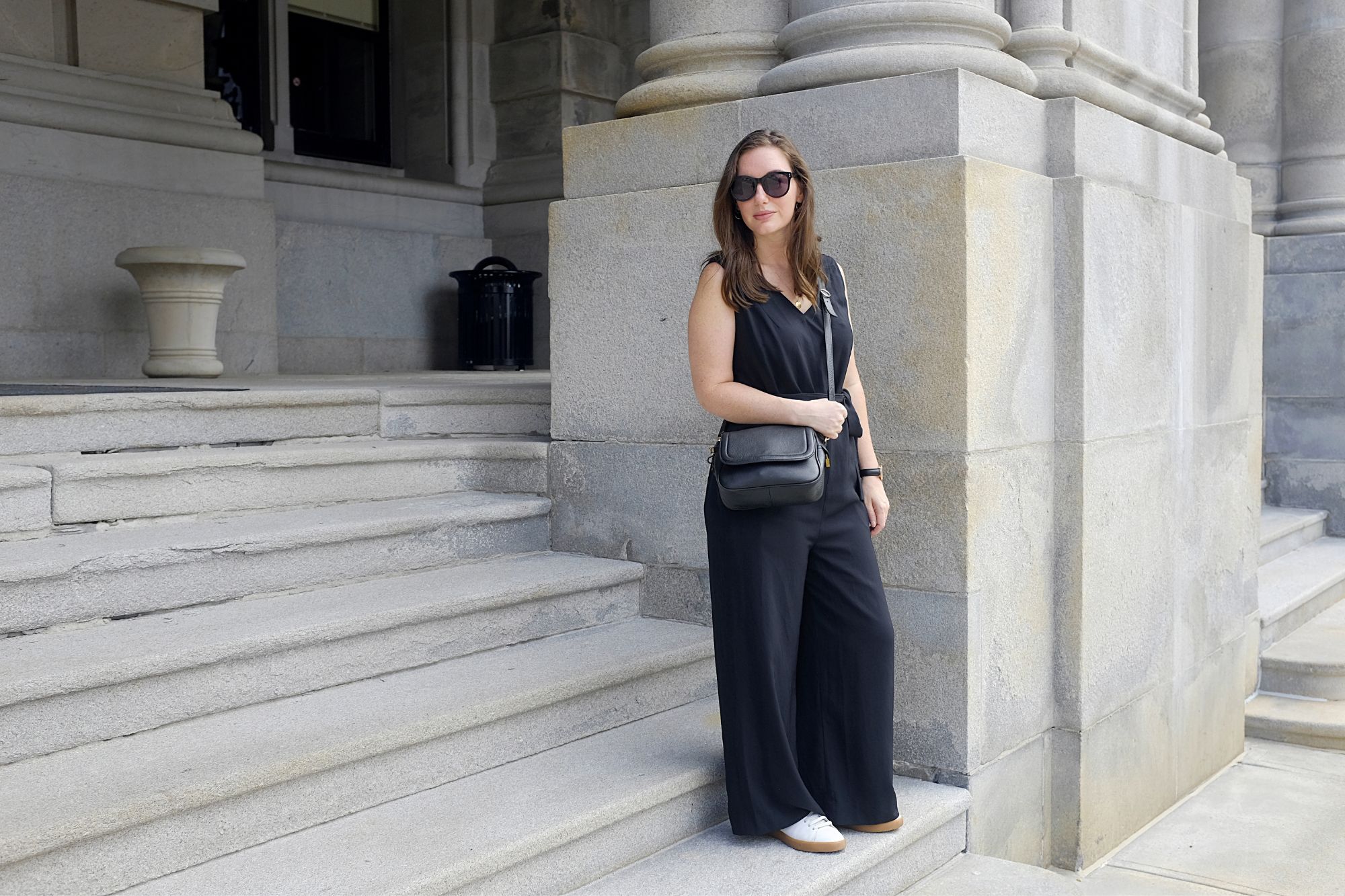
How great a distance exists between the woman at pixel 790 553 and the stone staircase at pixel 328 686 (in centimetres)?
19

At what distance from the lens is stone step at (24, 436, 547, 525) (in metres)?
4.38

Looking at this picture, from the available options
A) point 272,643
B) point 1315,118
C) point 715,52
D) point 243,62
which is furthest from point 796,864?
point 243,62

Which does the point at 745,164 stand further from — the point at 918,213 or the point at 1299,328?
the point at 1299,328

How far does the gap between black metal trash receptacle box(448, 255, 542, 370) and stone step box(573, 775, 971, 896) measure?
7.78m

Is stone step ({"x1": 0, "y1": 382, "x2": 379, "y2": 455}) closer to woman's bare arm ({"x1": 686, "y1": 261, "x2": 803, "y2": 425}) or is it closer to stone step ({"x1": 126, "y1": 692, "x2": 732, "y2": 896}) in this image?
stone step ({"x1": 126, "y1": 692, "x2": 732, "y2": 896})

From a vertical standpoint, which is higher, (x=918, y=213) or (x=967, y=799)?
(x=918, y=213)

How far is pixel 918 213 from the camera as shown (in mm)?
4309

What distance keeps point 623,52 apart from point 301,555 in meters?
9.71

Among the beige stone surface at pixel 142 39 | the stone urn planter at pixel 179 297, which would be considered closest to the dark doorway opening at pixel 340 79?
the beige stone surface at pixel 142 39

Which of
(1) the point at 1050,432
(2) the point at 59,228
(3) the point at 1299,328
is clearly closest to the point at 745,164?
(1) the point at 1050,432

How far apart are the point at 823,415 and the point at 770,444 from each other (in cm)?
17

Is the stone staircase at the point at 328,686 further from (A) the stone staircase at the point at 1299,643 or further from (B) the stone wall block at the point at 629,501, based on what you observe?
(A) the stone staircase at the point at 1299,643

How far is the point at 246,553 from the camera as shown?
4.26m

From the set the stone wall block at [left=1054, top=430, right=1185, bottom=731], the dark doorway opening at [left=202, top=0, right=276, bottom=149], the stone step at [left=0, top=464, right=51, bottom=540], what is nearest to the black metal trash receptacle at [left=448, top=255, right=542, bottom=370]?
the dark doorway opening at [left=202, top=0, right=276, bottom=149]
